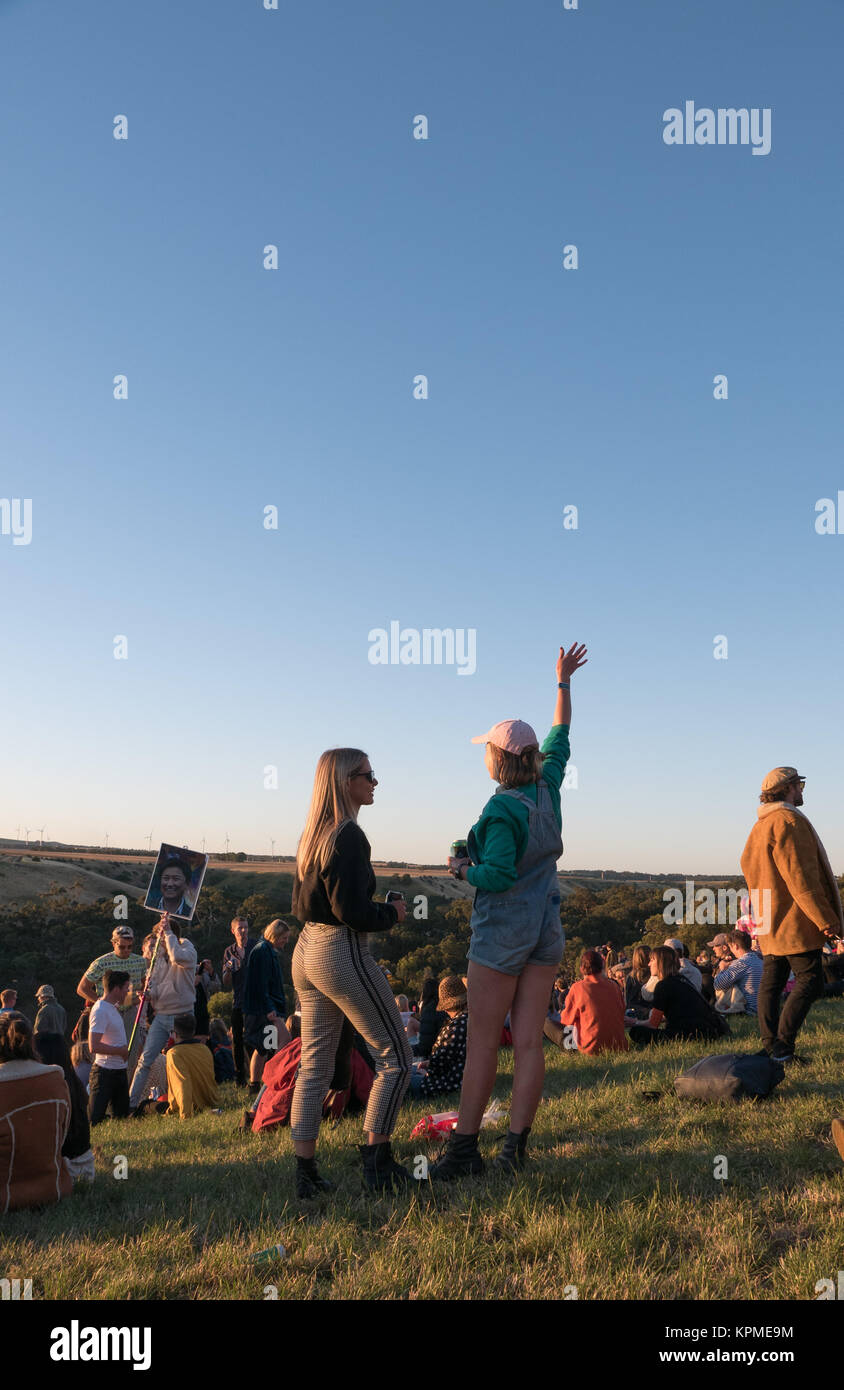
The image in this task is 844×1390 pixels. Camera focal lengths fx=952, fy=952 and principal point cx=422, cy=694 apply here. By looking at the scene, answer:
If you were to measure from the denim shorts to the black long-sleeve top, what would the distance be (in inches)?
16.6

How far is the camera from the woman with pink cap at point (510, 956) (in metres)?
4.30

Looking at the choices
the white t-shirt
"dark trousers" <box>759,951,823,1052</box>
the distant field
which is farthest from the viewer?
the distant field

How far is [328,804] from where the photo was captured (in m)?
4.40

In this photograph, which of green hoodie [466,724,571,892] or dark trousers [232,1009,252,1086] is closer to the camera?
green hoodie [466,724,571,892]

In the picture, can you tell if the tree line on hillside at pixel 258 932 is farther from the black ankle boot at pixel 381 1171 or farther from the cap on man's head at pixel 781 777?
the black ankle boot at pixel 381 1171

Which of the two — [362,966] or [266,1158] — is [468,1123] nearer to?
[362,966]

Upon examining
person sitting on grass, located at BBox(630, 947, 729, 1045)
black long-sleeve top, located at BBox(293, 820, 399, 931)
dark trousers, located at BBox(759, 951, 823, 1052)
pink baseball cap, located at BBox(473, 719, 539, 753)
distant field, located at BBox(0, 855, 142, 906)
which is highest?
pink baseball cap, located at BBox(473, 719, 539, 753)

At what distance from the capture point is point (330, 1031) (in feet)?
14.3

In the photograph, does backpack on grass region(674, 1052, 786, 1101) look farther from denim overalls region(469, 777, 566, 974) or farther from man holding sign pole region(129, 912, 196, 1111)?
man holding sign pole region(129, 912, 196, 1111)

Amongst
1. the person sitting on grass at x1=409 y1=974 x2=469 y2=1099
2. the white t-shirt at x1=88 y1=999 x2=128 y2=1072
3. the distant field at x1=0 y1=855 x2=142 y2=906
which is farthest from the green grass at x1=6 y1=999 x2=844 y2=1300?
the distant field at x1=0 y1=855 x2=142 y2=906

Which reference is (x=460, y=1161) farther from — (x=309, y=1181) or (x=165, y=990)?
(x=165, y=990)

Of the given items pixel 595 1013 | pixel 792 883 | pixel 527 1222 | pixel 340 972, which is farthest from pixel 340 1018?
pixel 595 1013

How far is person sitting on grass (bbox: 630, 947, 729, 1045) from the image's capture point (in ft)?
26.1
